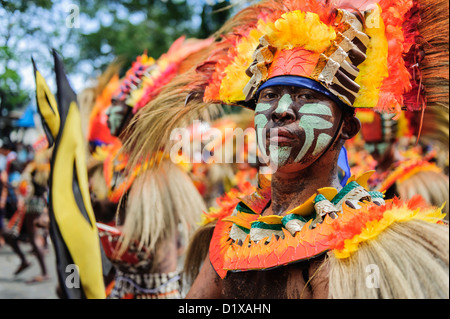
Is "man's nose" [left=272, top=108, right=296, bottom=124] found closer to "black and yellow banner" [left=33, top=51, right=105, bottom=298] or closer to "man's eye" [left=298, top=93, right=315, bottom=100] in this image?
"man's eye" [left=298, top=93, right=315, bottom=100]

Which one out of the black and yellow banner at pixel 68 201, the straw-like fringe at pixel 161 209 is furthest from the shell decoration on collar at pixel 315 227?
the straw-like fringe at pixel 161 209

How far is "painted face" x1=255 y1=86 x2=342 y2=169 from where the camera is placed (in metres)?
1.78

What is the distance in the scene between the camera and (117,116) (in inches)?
163

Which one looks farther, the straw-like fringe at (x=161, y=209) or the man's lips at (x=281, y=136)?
the straw-like fringe at (x=161, y=209)

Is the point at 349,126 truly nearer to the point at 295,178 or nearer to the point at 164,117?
the point at 295,178

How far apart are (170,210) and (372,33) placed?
2553 millimetres

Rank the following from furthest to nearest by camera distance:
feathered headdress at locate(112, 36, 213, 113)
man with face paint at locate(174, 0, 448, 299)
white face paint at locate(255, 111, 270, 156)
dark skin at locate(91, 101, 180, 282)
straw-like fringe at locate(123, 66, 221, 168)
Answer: dark skin at locate(91, 101, 180, 282), feathered headdress at locate(112, 36, 213, 113), straw-like fringe at locate(123, 66, 221, 168), white face paint at locate(255, 111, 270, 156), man with face paint at locate(174, 0, 448, 299)

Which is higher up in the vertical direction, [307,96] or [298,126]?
[307,96]

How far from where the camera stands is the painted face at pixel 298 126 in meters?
1.78

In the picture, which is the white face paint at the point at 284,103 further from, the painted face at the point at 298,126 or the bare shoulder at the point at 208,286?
the bare shoulder at the point at 208,286

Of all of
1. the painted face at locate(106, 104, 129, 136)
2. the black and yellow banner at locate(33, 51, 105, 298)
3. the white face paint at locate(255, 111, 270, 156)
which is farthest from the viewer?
the painted face at locate(106, 104, 129, 136)

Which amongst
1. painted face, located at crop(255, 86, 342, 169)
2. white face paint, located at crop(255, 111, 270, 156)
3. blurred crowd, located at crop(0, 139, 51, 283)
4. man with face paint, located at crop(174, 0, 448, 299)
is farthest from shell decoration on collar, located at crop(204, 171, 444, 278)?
blurred crowd, located at crop(0, 139, 51, 283)

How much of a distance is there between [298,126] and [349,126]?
277 mm

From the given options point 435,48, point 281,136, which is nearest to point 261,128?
point 281,136
